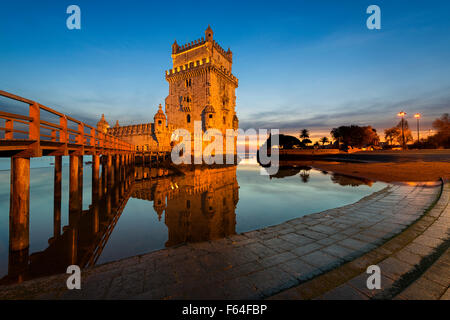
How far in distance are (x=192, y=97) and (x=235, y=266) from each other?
36.3 meters

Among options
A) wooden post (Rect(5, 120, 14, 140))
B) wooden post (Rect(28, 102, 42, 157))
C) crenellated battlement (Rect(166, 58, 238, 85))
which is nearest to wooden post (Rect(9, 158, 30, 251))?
wooden post (Rect(28, 102, 42, 157))

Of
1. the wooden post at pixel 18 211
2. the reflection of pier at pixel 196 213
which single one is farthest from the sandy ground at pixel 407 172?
the wooden post at pixel 18 211

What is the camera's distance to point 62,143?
6.43 m

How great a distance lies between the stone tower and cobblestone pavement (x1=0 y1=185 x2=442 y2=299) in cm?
3136

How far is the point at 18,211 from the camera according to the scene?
14.5ft

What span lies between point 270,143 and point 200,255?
239ft

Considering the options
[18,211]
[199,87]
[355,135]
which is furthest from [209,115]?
[355,135]

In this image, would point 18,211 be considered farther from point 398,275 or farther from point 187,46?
point 187,46

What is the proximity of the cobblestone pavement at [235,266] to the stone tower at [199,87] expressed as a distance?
31362 mm

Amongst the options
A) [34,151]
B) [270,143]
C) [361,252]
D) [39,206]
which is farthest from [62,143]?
[270,143]

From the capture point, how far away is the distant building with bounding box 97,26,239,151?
113ft

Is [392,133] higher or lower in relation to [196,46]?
lower
